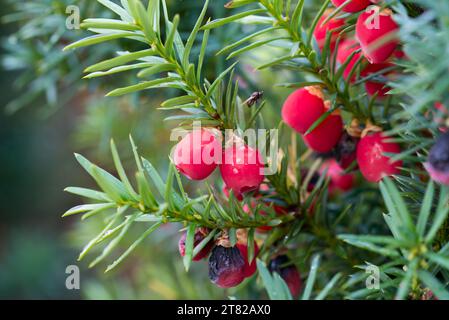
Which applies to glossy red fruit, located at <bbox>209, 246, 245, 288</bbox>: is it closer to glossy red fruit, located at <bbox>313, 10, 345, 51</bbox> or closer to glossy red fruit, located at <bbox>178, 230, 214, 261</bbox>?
glossy red fruit, located at <bbox>178, 230, 214, 261</bbox>

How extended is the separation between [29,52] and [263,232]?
542 millimetres

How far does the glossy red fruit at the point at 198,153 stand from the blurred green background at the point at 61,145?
27 cm

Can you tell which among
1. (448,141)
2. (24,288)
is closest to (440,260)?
(448,141)

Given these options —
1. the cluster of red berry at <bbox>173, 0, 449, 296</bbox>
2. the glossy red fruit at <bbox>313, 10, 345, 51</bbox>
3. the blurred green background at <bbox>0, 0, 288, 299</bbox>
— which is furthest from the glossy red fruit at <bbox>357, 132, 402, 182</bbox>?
the blurred green background at <bbox>0, 0, 288, 299</bbox>

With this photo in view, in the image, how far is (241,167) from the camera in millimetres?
450

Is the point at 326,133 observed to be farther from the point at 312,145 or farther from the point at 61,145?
the point at 61,145

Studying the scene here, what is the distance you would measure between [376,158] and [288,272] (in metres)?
0.15

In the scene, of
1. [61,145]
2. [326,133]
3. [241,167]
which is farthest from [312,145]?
[61,145]

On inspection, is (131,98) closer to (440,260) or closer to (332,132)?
(332,132)

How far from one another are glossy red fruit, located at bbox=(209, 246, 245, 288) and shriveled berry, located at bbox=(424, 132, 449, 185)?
0.62 feet

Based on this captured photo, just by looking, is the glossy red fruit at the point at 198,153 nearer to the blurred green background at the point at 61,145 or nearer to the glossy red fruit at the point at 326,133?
the glossy red fruit at the point at 326,133

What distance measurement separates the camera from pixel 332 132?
543 mm

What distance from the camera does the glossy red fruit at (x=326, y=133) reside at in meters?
0.54

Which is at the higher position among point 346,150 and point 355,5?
point 355,5
